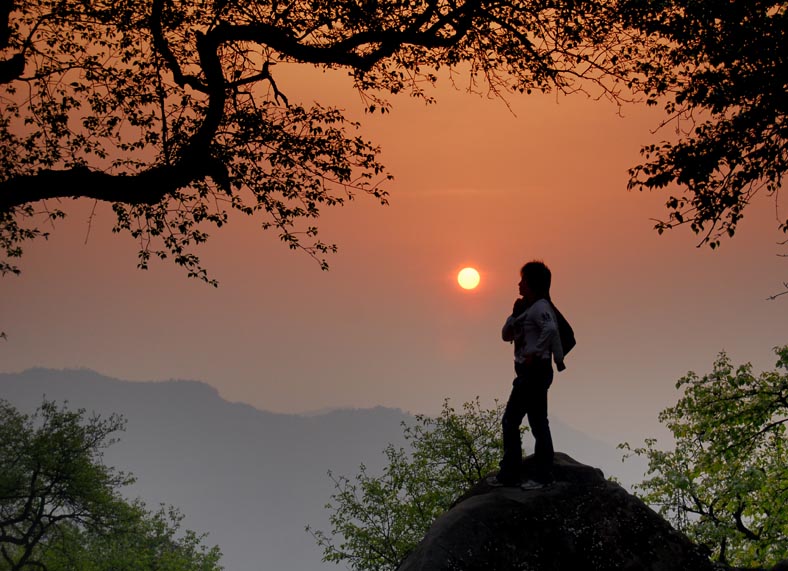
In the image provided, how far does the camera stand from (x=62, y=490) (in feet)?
126

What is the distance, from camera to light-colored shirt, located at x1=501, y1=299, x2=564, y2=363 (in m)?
8.43

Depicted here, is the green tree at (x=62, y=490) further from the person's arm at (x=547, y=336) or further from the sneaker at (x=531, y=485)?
the person's arm at (x=547, y=336)

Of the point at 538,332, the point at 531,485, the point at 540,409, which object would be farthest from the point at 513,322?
the point at 531,485

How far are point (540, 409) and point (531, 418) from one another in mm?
178

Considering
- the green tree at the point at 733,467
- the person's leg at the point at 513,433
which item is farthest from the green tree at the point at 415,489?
the person's leg at the point at 513,433

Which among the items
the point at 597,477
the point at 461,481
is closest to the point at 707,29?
the point at 597,477

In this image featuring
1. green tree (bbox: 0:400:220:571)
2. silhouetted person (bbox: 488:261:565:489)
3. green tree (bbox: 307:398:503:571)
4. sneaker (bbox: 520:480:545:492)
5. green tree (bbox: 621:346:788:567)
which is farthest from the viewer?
green tree (bbox: 0:400:220:571)

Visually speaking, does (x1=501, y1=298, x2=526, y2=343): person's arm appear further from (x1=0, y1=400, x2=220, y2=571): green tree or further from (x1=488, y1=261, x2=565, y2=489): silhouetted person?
(x1=0, y1=400, x2=220, y2=571): green tree

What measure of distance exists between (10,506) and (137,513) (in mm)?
7747

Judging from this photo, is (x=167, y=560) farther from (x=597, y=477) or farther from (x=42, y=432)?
(x=597, y=477)

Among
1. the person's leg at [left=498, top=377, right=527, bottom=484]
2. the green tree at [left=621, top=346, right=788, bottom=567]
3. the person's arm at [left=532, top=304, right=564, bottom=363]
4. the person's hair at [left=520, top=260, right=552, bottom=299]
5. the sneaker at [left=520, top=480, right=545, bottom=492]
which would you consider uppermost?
the green tree at [left=621, top=346, right=788, bottom=567]

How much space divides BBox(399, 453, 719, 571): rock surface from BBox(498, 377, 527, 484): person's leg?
31 cm

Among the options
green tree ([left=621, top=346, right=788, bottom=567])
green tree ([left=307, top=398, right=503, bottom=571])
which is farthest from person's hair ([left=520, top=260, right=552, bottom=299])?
green tree ([left=307, top=398, right=503, bottom=571])

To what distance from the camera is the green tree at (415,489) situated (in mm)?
36062
